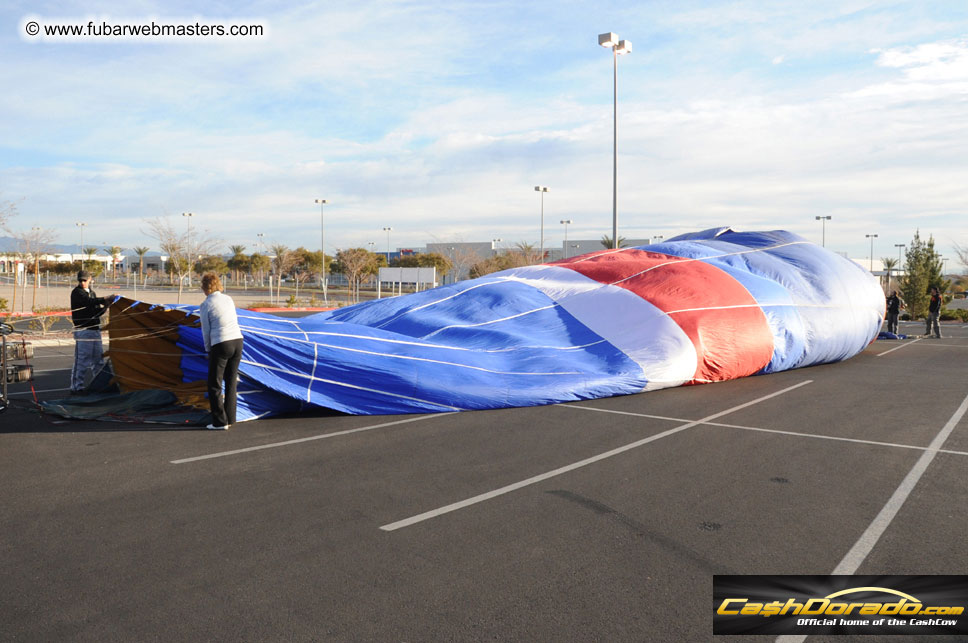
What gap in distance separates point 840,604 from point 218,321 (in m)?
6.62

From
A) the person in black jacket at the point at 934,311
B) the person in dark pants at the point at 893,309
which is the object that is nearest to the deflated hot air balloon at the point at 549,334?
the person in black jacket at the point at 934,311

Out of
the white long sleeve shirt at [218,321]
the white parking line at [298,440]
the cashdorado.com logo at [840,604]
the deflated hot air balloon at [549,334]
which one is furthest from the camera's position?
the deflated hot air balloon at [549,334]

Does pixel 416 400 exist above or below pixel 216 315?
below

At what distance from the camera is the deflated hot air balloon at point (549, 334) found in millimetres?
8938

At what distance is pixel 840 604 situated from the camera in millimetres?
3871

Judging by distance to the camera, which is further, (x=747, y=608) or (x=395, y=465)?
(x=395, y=465)

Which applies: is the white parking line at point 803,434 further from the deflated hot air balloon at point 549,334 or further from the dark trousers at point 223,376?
the dark trousers at point 223,376

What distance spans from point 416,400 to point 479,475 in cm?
303

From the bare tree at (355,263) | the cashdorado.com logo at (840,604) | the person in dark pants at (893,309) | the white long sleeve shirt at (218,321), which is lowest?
the cashdorado.com logo at (840,604)

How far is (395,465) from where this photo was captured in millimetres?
6637

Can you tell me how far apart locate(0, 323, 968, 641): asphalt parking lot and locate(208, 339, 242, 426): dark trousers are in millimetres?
256

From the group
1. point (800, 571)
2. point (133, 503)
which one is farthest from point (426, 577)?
point (133, 503)

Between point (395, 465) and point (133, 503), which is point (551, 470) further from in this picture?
point (133, 503)

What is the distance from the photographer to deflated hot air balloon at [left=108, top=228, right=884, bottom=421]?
894 centimetres
